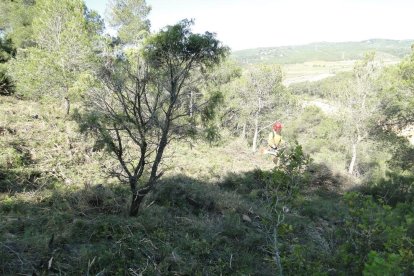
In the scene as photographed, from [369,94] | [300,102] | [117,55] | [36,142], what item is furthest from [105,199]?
[300,102]

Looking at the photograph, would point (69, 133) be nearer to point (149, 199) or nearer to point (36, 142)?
point (36, 142)

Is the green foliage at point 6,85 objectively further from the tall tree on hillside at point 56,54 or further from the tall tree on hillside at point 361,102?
the tall tree on hillside at point 361,102

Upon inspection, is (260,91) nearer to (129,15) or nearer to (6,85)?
(129,15)

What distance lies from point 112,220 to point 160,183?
2.82 m

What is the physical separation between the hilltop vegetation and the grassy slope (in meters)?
0.03

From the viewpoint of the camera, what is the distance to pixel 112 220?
20.1ft

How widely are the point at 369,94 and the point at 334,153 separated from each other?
6.14 metres

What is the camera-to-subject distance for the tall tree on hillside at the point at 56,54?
40.3ft

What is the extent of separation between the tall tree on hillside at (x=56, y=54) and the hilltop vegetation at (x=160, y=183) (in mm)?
48

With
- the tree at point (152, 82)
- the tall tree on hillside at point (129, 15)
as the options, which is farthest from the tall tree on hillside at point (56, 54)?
the tall tree on hillside at point (129, 15)

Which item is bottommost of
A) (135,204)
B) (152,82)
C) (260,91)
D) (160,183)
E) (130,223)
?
(160,183)

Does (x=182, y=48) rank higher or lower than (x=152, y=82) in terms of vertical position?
higher

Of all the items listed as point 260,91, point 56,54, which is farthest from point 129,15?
point 56,54

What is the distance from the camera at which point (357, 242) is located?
3.61 meters
